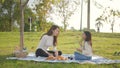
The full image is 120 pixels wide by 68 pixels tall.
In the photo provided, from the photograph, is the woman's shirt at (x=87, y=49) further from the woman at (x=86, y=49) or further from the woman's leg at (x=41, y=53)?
the woman's leg at (x=41, y=53)

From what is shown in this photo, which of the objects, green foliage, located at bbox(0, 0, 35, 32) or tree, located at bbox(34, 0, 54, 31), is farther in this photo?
green foliage, located at bbox(0, 0, 35, 32)

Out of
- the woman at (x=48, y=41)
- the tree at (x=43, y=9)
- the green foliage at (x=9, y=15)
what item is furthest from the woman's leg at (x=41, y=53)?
the green foliage at (x=9, y=15)

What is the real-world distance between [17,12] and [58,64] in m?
28.2

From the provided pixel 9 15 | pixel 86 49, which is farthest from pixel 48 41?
pixel 9 15

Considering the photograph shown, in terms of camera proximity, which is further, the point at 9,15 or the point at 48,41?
the point at 9,15

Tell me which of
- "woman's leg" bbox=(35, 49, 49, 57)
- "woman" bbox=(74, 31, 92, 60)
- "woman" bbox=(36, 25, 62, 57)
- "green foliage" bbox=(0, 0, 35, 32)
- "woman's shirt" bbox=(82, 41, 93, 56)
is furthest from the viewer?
"green foliage" bbox=(0, 0, 35, 32)

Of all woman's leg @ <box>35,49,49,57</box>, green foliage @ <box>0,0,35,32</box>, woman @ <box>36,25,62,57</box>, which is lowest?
woman's leg @ <box>35,49,49,57</box>

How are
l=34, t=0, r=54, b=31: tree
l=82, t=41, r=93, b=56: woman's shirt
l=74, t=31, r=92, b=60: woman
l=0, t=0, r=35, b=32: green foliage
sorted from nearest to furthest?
l=74, t=31, r=92, b=60: woman < l=82, t=41, r=93, b=56: woman's shirt < l=34, t=0, r=54, b=31: tree < l=0, t=0, r=35, b=32: green foliage

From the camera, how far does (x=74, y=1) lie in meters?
32.3

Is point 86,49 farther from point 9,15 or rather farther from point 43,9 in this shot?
point 9,15

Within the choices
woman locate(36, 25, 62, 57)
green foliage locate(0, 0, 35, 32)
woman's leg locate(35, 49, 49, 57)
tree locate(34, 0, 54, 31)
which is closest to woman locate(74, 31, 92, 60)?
woman locate(36, 25, 62, 57)

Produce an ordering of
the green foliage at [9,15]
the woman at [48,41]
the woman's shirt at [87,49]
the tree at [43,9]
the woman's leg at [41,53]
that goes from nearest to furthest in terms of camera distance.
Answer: the woman's shirt at [87,49] → the woman at [48,41] → the woman's leg at [41,53] → the tree at [43,9] → the green foliage at [9,15]

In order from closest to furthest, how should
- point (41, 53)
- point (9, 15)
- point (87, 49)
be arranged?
1. point (87, 49)
2. point (41, 53)
3. point (9, 15)

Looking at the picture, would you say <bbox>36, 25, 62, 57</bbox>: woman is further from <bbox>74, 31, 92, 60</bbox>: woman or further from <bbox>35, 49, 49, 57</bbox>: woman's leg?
Result: <bbox>74, 31, 92, 60</bbox>: woman
